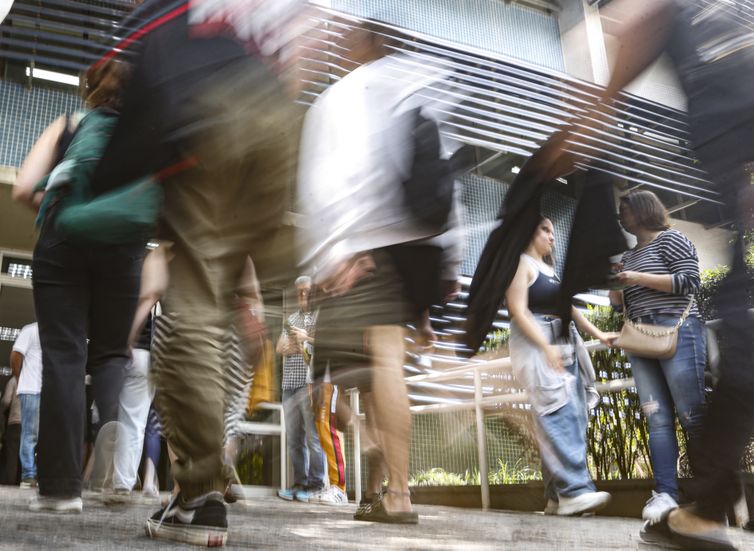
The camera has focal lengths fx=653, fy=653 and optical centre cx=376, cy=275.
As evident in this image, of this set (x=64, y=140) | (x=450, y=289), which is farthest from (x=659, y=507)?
(x=64, y=140)

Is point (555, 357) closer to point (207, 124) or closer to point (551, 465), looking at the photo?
point (551, 465)

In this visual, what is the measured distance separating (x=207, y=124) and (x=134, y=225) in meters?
0.28

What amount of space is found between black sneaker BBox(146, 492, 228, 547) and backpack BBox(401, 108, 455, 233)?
2.24 ft

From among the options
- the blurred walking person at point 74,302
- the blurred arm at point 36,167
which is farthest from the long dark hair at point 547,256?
the blurred arm at point 36,167

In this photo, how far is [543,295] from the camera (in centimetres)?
124

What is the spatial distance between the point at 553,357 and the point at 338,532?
792 mm

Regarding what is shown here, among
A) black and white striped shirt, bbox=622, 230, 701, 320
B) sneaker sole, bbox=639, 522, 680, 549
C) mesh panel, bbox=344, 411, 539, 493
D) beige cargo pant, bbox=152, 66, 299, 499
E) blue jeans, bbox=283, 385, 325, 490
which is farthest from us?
blue jeans, bbox=283, 385, 325, 490

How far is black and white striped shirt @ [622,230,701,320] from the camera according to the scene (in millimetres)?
2018

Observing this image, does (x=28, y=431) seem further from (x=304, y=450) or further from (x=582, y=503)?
(x=582, y=503)

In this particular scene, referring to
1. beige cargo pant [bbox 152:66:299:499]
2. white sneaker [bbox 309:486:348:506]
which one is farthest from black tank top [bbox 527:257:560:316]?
white sneaker [bbox 309:486:348:506]

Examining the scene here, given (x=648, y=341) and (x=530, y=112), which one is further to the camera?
(x=530, y=112)

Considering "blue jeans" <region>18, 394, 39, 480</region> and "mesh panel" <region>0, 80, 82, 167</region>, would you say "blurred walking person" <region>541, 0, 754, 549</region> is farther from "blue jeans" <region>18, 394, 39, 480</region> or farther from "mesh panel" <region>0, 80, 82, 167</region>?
"mesh panel" <region>0, 80, 82, 167</region>

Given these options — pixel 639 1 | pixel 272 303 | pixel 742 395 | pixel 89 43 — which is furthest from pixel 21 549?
pixel 89 43

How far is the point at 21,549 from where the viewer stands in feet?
3.71
